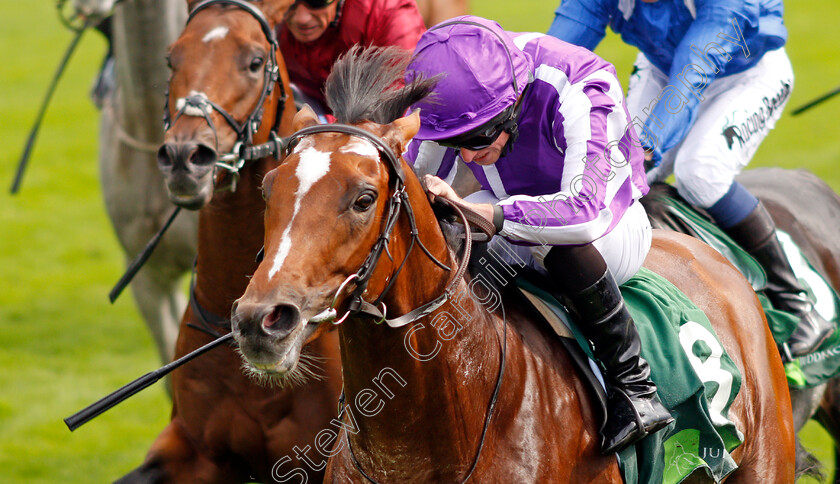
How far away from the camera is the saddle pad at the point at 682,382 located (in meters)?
3.06

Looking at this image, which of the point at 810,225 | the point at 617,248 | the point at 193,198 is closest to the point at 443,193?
the point at 617,248

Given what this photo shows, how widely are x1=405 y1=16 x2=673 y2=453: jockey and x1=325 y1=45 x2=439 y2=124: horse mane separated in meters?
0.09

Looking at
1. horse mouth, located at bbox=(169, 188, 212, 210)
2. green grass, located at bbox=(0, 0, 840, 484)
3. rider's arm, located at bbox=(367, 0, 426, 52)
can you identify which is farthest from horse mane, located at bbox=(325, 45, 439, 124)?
green grass, located at bbox=(0, 0, 840, 484)

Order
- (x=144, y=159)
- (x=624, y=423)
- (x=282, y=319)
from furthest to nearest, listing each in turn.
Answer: (x=144, y=159), (x=624, y=423), (x=282, y=319)

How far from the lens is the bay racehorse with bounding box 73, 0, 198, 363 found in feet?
15.6

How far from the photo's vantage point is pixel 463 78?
266 centimetres

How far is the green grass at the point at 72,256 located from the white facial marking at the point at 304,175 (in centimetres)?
374

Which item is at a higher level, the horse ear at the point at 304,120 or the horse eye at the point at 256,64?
the horse ear at the point at 304,120

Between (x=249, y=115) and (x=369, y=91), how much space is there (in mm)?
1130

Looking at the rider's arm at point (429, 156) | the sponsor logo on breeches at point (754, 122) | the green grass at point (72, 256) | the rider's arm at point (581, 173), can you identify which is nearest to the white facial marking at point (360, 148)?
the rider's arm at point (581, 173)

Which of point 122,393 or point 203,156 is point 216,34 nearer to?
point 203,156

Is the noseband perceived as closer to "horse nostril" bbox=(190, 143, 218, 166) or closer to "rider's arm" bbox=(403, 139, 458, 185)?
"rider's arm" bbox=(403, 139, 458, 185)

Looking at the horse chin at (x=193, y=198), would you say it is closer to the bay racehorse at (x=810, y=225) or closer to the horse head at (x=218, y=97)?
the horse head at (x=218, y=97)

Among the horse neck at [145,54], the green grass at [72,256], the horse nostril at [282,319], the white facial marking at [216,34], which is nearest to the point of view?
the horse nostril at [282,319]
